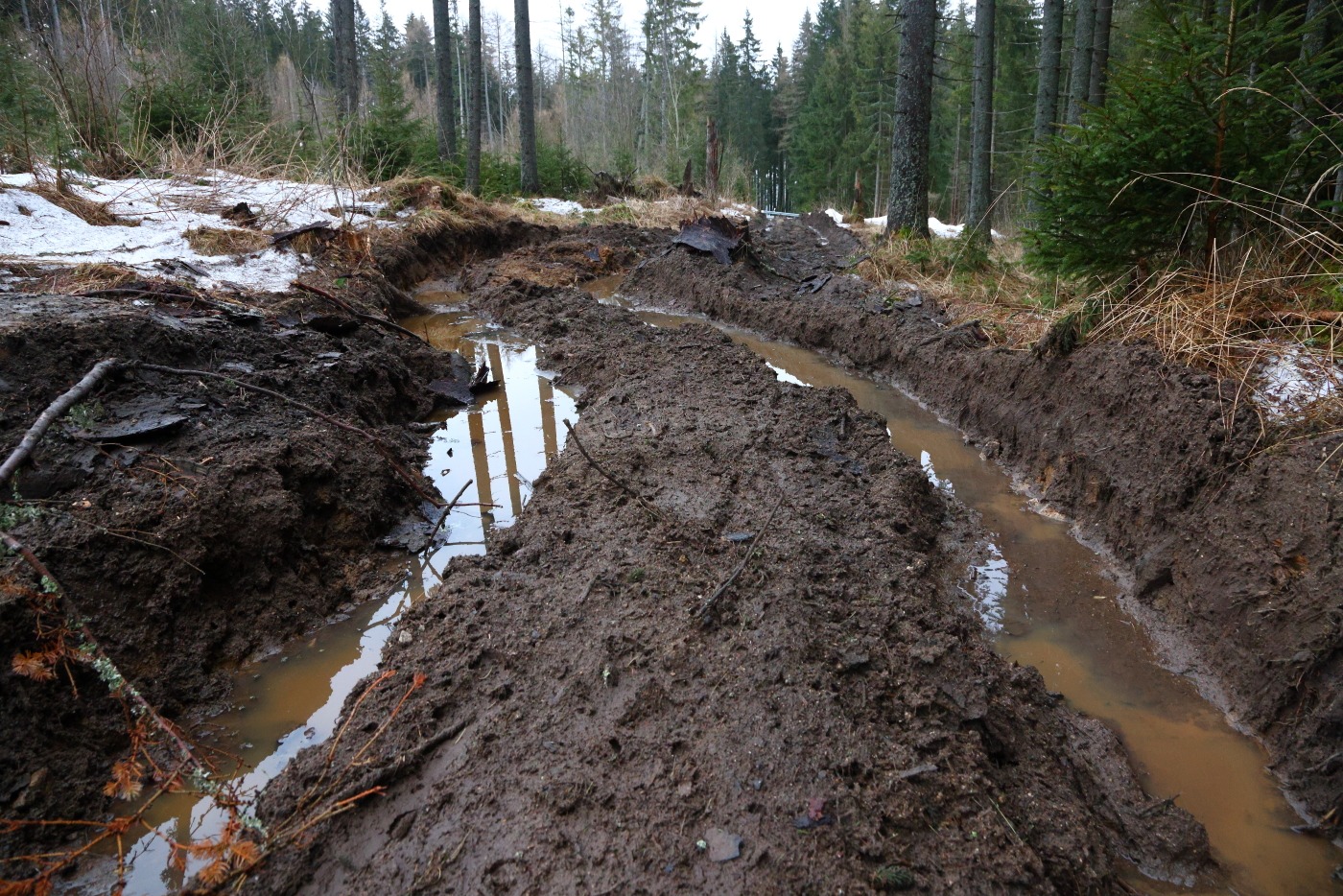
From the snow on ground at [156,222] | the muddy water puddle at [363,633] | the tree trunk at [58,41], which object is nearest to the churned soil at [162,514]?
the muddy water puddle at [363,633]

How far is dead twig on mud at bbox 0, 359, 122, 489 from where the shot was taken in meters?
2.88

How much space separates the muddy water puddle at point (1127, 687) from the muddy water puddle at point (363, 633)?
103 inches

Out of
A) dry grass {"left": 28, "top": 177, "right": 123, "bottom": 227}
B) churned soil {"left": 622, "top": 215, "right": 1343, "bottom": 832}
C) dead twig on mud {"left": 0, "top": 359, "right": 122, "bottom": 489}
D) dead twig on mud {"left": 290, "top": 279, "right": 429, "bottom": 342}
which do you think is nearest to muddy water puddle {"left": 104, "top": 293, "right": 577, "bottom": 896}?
dead twig on mud {"left": 290, "top": 279, "right": 429, "bottom": 342}

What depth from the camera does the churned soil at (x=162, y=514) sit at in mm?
2416

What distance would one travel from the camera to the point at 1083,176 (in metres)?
4.61

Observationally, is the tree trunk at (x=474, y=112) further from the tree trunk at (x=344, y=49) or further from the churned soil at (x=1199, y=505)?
the churned soil at (x=1199, y=505)

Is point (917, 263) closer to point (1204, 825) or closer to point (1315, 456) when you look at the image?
point (1315, 456)

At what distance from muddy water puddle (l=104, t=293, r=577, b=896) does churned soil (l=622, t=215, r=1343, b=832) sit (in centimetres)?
314

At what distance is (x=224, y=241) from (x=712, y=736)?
722cm

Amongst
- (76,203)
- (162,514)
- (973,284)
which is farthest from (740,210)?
(162,514)

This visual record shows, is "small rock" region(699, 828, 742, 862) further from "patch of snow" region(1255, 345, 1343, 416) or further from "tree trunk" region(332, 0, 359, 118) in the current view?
"tree trunk" region(332, 0, 359, 118)

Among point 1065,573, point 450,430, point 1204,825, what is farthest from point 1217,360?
point 450,430

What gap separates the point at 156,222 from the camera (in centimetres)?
718

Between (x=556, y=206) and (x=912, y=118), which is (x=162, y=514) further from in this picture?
(x=556, y=206)
